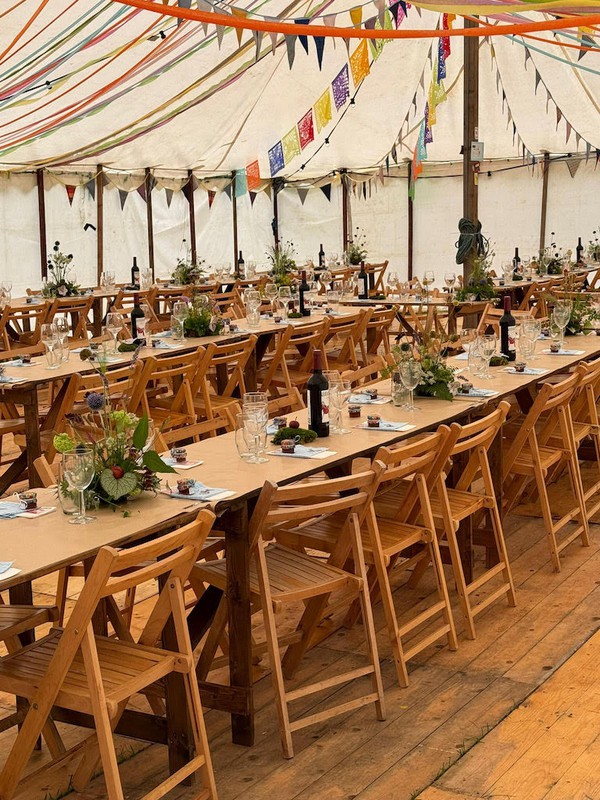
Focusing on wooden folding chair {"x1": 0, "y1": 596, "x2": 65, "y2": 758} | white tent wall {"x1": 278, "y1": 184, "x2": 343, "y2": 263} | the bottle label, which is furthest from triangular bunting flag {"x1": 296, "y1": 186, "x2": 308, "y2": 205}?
wooden folding chair {"x1": 0, "y1": 596, "x2": 65, "y2": 758}

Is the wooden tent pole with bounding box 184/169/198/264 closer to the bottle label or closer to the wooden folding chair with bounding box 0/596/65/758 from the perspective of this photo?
the bottle label

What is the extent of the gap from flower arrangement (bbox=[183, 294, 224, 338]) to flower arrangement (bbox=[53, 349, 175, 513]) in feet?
14.6

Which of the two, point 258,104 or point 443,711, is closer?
point 443,711

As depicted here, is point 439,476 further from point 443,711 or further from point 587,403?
point 587,403

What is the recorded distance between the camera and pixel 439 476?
4461 millimetres

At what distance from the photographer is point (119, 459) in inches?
141

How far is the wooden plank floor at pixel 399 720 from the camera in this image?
3.45 metres

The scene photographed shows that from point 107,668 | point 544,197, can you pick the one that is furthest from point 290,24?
point 544,197

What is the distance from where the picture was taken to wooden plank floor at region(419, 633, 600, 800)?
3.36 meters

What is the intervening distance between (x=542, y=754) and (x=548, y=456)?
234 cm

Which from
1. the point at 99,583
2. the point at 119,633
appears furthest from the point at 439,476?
the point at 99,583

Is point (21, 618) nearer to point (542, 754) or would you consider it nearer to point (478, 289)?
point (542, 754)

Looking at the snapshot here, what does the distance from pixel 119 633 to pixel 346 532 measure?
2.81 ft

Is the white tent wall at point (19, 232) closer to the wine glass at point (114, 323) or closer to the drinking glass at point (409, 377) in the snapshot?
the wine glass at point (114, 323)
